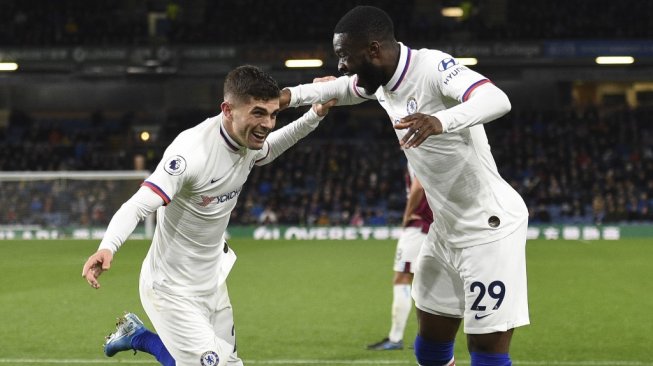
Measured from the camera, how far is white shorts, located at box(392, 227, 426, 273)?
A: 26.5ft

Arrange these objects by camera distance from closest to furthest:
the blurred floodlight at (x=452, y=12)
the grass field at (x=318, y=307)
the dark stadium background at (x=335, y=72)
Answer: the grass field at (x=318, y=307), the dark stadium background at (x=335, y=72), the blurred floodlight at (x=452, y=12)

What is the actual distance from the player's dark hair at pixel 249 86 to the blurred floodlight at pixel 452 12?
28307mm

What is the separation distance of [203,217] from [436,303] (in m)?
1.34

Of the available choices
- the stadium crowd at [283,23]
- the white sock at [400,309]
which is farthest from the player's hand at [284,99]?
the stadium crowd at [283,23]

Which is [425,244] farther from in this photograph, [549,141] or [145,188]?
[549,141]

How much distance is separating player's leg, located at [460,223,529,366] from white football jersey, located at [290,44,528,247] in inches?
2.7

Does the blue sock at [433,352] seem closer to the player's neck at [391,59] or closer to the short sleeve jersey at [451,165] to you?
the short sleeve jersey at [451,165]

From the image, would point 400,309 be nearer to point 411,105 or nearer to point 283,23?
point 411,105

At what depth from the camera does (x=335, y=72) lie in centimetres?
2906

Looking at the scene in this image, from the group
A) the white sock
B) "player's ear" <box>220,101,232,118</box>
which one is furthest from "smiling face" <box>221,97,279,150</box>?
the white sock

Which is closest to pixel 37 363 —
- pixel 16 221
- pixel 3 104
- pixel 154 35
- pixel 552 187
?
pixel 16 221

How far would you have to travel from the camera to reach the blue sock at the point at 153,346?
5.45m

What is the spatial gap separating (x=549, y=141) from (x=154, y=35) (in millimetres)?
13009

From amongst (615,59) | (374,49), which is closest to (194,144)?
(374,49)
